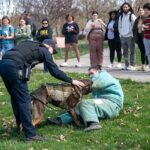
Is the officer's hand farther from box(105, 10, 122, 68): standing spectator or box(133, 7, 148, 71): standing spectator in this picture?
box(105, 10, 122, 68): standing spectator

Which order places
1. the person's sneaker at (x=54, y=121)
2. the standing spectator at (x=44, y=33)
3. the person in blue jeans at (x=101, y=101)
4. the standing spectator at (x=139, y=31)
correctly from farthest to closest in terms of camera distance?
the standing spectator at (x=44, y=33)
the standing spectator at (x=139, y=31)
the person's sneaker at (x=54, y=121)
the person in blue jeans at (x=101, y=101)

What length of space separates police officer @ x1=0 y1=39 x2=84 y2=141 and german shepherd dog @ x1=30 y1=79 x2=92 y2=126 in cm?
43

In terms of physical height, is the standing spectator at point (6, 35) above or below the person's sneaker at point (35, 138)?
above

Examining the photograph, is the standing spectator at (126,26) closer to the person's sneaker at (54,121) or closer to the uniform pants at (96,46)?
the uniform pants at (96,46)

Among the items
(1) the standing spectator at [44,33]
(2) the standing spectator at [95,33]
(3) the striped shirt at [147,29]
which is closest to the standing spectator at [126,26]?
(2) the standing spectator at [95,33]

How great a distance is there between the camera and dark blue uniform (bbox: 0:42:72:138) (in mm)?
6641

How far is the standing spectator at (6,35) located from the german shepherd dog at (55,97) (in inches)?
310

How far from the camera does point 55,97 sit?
7.33 meters

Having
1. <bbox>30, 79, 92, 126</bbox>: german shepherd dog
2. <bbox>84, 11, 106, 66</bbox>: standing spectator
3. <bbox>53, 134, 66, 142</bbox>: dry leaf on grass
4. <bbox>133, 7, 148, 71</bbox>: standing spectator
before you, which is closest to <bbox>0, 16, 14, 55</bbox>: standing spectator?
<bbox>84, 11, 106, 66</bbox>: standing spectator

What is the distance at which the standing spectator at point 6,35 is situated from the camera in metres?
14.9

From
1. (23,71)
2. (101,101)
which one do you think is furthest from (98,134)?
(23,71)

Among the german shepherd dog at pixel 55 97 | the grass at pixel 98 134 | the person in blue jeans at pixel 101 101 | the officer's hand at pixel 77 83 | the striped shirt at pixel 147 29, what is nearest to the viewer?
the grass at pixel 98 134

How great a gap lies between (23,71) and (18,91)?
0.30 metres

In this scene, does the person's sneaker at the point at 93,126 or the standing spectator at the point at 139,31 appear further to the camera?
the standing spectator at the point at 139,31
